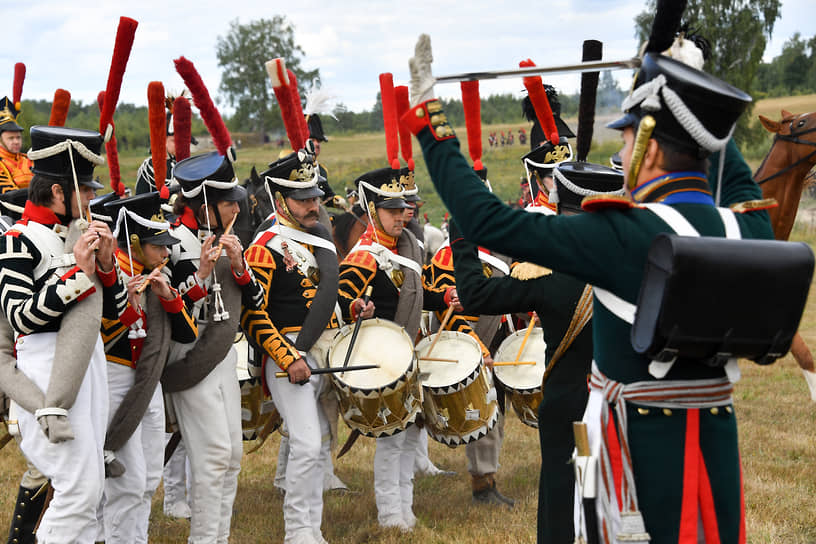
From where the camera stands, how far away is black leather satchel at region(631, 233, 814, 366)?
235 centimetres

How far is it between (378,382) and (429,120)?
3.22 meters

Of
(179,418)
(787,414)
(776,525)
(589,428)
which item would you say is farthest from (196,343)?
(787,414)

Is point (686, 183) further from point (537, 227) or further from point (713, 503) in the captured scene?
point (713, 503)

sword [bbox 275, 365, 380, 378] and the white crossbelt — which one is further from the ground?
the white crossbelt

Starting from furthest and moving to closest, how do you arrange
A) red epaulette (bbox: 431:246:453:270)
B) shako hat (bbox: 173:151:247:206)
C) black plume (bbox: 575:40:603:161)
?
1. red epaulette (bbox: 431:246:453:270)
2. shako hat (bbox: 173:151:247:206)
3. black plume (bbox: 575:40:603:161)

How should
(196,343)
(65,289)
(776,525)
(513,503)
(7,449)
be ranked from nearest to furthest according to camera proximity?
(65,289), (196,343), (776,525), (513,503), (7,449)

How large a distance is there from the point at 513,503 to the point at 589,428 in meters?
4.34

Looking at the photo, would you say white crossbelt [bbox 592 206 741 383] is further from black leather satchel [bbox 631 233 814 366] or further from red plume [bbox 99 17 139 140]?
red plume [bbox 99 17 139 140]

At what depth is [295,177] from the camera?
6078mm

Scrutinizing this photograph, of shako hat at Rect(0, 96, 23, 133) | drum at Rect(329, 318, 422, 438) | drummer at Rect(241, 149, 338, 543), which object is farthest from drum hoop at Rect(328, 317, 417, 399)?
shako hat at Rect(0, 96, 23, 133)

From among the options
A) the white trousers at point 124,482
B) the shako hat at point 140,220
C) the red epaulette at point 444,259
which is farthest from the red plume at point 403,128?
the white trousers at point 124,482

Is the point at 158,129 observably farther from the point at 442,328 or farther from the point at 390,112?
the point at 442,328

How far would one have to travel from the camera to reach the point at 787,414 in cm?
880

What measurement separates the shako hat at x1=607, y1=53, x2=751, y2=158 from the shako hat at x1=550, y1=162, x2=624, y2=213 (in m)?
1.33
